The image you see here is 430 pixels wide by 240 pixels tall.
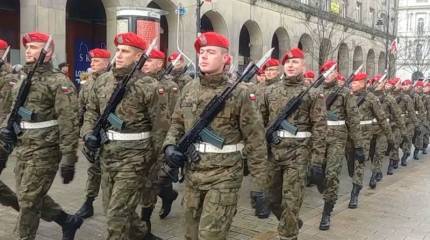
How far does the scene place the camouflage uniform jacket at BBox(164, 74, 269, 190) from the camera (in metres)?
4.13

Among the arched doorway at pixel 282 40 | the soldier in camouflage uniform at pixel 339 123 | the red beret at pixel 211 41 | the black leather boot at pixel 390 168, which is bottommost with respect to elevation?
the black leather boot at pixel 390 168

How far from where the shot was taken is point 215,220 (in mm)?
3998

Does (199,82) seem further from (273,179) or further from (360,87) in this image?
(360,87)

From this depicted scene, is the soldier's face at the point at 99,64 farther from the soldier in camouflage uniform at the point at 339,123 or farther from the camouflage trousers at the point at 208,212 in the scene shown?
the camouflage trousers at the point at 208,212

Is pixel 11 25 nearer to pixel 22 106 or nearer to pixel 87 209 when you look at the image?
pixel 87 209

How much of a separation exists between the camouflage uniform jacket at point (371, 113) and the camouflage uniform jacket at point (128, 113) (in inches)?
200

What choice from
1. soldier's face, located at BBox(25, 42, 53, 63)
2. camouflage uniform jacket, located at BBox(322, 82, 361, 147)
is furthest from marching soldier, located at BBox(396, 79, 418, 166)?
soldier's face, located at BBox(25, 42, 53, 63)

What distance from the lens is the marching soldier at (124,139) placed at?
4.62 meters

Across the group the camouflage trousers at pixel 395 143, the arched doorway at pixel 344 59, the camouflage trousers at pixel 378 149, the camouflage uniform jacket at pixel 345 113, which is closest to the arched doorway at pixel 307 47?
the arched doorway at pixel 344 59

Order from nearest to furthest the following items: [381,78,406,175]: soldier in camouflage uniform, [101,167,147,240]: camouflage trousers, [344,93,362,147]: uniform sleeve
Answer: [101,167,147,240]: camouflage trousers < [344,93,362,147]: uniform sleeve < [381,78,406,175]: soldier in camouflage uniform

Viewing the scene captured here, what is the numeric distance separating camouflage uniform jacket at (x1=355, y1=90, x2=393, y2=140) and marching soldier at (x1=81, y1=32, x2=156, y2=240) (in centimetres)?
511

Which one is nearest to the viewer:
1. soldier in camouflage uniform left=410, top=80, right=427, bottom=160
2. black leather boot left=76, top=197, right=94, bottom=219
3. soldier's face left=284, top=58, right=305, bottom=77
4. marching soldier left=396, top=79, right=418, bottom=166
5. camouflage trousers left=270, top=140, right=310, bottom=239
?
camouflage trousers left=270, top=140, right=310, bottom=239

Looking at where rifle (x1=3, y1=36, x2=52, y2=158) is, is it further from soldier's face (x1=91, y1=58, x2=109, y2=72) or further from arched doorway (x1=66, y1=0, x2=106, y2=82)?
arched doorway (x1=66, y1=0, x2=106, y2=82)

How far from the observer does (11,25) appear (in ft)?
53.6
